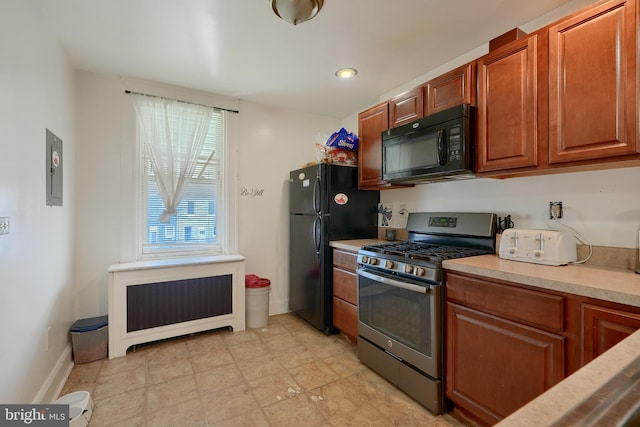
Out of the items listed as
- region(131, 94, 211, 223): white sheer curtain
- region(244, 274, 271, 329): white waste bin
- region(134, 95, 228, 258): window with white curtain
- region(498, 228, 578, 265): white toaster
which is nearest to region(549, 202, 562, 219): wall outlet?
region(498, 228, 578, 265): white toaster

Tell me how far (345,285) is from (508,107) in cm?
181

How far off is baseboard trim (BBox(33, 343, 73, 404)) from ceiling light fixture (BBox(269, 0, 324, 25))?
2.66 metres

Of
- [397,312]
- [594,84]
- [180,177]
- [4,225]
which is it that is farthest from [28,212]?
[594,84]

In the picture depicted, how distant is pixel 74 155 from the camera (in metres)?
2.50

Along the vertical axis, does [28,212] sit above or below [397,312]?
above

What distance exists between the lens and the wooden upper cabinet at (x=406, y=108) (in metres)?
2.27

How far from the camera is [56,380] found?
1932 millimetres

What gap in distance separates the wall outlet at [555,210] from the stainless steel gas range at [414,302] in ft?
1.06

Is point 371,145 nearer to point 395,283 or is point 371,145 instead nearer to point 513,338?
point 395,283

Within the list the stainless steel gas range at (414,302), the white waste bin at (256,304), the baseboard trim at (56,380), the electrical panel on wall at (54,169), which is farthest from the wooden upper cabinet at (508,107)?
the baseboard trim at (56,380)

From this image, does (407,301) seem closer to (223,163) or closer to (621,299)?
(621,299)

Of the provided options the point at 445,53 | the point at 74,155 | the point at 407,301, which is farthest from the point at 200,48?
the point at 407,301

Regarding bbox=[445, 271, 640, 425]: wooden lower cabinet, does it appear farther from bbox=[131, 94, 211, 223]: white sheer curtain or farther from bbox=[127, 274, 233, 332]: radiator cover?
bbox=[131, 94, 211, 223]: white sheer curtain

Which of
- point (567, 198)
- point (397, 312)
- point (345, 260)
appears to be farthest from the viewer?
point (345, 260)
